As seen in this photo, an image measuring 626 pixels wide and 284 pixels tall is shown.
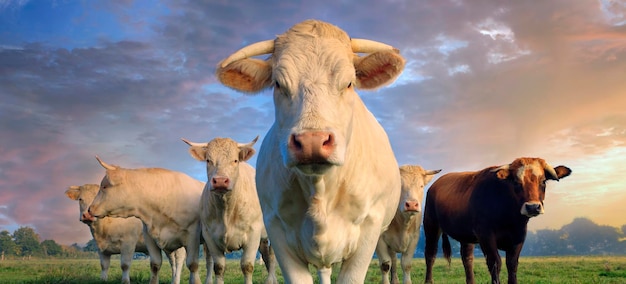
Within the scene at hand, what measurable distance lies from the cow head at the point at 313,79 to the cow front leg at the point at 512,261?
19.2 ft

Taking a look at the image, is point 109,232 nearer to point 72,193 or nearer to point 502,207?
point 72,193

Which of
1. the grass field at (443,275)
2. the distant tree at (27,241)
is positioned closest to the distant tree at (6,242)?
the distant tree at (27,241)

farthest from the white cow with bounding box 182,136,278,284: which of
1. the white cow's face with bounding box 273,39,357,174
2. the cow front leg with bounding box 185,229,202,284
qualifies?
the white cow's face with bounding box 273,39,357,174

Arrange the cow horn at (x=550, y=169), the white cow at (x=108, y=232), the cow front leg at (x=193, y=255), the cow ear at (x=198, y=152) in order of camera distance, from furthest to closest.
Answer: the white cow at (x=108, y=232)
the cow front leg at (x=193, y=255)
the cow ear at (x=198, y=152)
the cow horn at (x=550, y=169)

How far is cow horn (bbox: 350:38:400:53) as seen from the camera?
5.11m

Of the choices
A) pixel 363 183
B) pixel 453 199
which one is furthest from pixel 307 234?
pixel 453 199

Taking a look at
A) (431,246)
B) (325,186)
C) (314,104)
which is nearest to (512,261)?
(431,246)

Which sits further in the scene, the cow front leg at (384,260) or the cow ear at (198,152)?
the cow ear at (198,152)

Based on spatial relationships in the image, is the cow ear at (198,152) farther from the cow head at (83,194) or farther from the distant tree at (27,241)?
the distant tree at (27,241)

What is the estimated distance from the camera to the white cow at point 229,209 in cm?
1033

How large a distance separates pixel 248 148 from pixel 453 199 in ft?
14.8

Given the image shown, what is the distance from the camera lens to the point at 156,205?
40.2ft

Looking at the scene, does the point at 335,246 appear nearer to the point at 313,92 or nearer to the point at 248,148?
the point at 313,92

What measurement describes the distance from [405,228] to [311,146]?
7.87 metres
